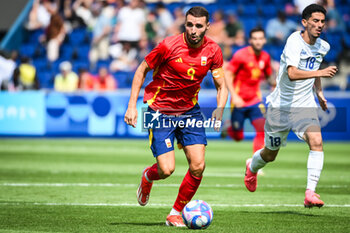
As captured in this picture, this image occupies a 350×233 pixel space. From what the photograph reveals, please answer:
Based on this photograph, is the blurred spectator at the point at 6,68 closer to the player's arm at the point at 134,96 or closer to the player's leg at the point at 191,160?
the player's arm at the point at 134,96

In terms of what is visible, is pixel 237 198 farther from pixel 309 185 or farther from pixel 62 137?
pixel 62 137

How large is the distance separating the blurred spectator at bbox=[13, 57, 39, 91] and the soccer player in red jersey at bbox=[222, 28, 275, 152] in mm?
10985

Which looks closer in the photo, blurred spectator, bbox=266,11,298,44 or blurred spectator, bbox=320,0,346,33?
blurred spectator, bbox=266,11,298,44

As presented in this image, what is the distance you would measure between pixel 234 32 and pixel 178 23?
2026 mm

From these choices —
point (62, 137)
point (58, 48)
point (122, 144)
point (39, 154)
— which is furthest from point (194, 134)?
point (58, 48)

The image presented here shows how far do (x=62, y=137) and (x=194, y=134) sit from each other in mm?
14277

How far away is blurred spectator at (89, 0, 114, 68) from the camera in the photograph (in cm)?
2519

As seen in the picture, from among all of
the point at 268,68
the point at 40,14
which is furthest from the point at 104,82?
the point at 268,68

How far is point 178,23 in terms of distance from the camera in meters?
24.4

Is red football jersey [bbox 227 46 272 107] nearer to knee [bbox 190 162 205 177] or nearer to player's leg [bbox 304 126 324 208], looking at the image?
player's leg [bbox 304 126 324 208]

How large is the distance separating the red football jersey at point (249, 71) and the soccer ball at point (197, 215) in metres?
6.60

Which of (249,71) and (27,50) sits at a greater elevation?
(249,71)

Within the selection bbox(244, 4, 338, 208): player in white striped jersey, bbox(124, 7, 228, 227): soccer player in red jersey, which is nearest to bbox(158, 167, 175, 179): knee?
bbox(124, 7, 228, 227): soccer player in red jersey

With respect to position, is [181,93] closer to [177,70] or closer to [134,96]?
[177,70]
